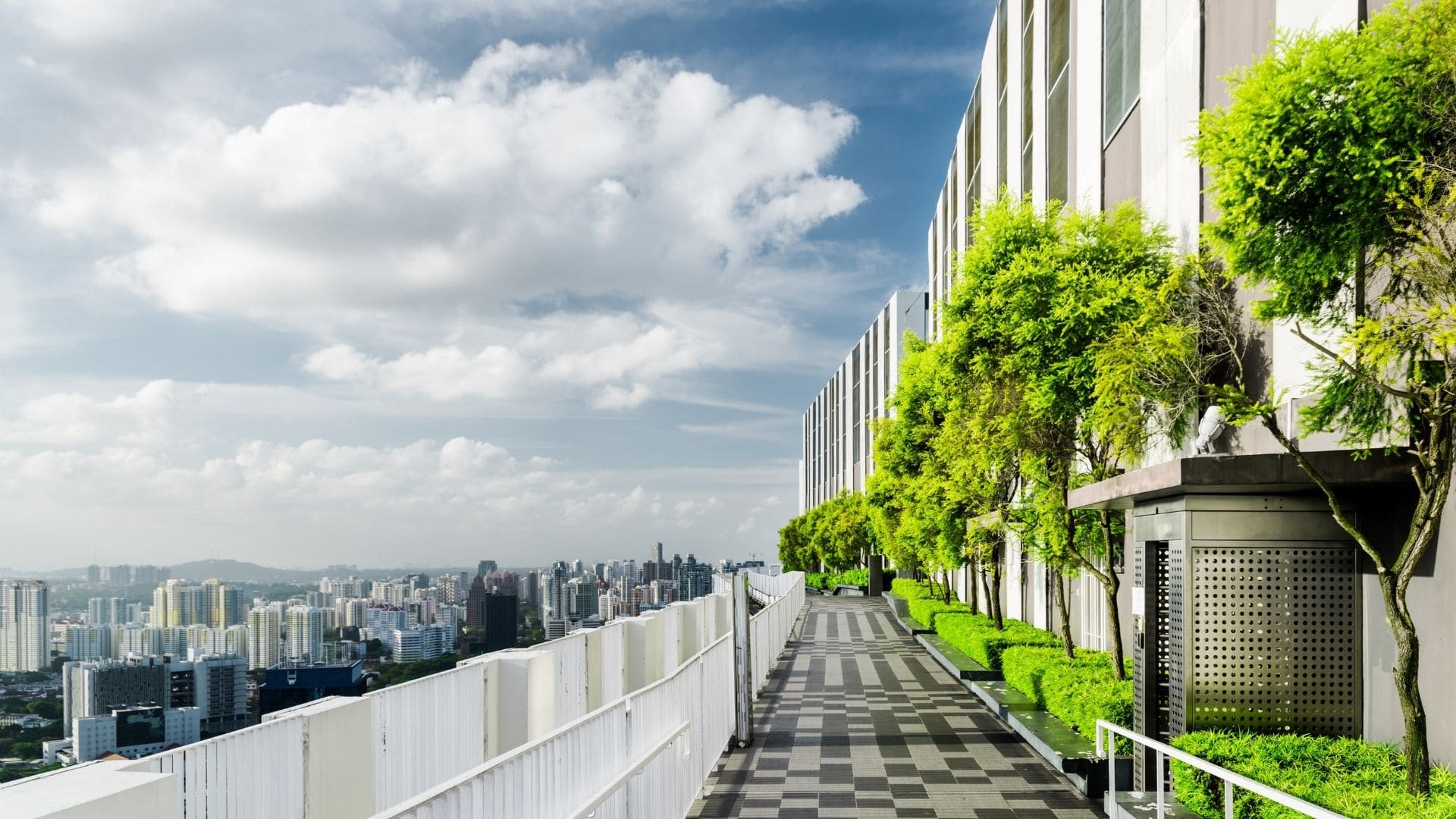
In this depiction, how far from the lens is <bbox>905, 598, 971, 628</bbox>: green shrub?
92.8 feet

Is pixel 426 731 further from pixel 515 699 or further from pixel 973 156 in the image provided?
pixel 973 156

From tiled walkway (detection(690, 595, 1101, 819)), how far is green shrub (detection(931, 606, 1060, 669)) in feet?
2.66

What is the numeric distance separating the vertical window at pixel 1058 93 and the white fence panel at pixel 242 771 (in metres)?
16.5

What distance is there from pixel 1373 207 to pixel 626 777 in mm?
5373

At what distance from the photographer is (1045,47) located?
2044 centimetres

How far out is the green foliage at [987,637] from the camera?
17875 mm

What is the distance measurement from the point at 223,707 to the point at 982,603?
84.1ft

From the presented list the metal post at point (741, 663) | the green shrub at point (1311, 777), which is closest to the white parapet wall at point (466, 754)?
the metal post at point (741, 663)

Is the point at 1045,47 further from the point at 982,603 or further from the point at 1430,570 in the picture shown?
the point at 982,603

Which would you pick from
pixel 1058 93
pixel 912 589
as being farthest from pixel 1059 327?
pixel 912 589

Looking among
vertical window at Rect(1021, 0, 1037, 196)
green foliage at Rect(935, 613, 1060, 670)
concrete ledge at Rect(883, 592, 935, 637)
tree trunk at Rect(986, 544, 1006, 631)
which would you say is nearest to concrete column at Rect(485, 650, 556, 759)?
green foliage at Rect(935, 613, 1060, 670)

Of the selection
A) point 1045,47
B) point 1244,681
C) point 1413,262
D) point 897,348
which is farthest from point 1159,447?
point 897,348

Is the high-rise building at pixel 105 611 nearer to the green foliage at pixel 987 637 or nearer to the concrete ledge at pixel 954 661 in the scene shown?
the concrete ledge at pixel 954 661

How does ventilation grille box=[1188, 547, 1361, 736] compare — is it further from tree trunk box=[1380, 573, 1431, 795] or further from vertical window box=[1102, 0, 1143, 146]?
vertical window box=[1102, 0, 1143, 146]
